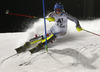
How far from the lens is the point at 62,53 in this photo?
119 centimetres

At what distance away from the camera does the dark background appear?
2395 millimetres

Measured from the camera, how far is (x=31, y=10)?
2.42m

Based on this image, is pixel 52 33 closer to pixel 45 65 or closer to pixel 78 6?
pixel 45 65

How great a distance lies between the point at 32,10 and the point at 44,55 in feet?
4.65

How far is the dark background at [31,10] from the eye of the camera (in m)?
2.39

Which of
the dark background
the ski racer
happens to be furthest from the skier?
the dark background

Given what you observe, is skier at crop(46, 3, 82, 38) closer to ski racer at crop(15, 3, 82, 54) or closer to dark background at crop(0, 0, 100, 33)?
ski racer at crop(15, 3, 82, 54)

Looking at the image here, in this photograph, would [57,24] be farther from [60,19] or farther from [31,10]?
[31,10]

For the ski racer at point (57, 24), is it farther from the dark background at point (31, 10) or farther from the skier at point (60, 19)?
the dark background at point (31, 10)

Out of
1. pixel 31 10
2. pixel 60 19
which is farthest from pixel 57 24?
pixel 31 10

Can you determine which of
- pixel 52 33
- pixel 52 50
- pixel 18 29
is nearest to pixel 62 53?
pixel 52 50

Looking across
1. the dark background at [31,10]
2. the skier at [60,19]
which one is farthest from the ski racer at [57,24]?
the dark background at [31,10]

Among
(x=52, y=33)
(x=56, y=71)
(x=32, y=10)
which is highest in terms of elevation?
(x=32, y=10)

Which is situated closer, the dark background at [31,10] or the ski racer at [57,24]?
the ski racer at [57,24]
